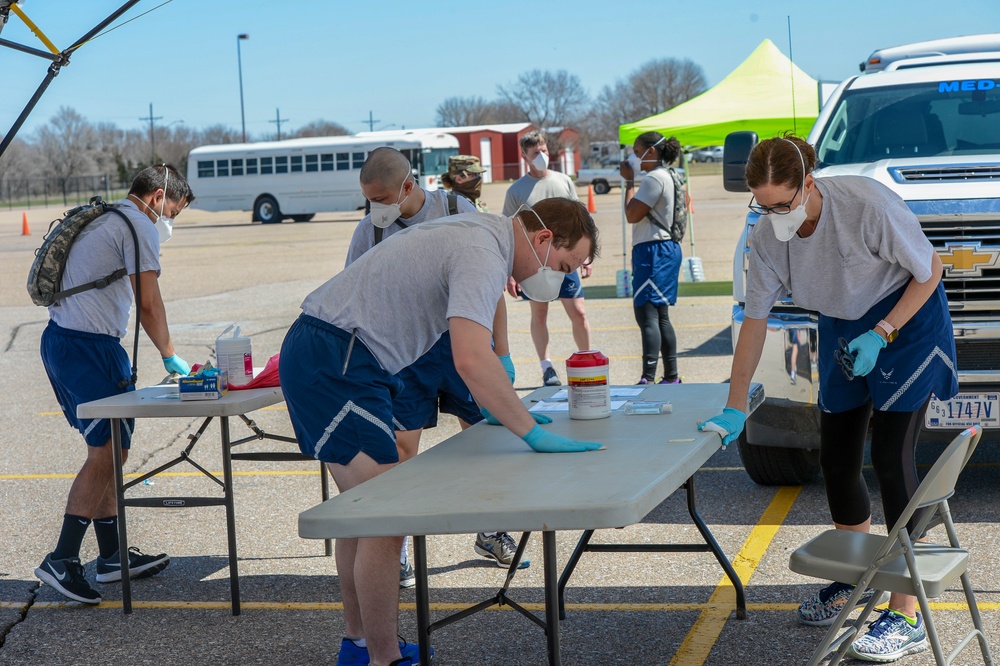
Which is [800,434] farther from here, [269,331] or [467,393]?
[269,331]

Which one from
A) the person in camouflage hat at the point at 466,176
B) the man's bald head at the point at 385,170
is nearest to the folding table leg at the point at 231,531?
the man's bald head at the point at 385,170

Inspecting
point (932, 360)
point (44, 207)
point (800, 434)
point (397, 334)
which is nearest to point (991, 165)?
point (800, 434)

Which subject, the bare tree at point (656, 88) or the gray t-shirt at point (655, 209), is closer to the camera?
the gray t-shirt at point (655, 209)

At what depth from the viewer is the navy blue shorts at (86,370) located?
15.6 feet

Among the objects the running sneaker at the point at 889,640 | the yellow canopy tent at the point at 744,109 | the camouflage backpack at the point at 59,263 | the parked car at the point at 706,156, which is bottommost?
the running sneaker at the point at 889,640

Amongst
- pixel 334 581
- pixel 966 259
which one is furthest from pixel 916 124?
pixel 334 581

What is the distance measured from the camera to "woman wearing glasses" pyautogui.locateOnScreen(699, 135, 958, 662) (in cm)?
375

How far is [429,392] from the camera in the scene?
4.29 metres

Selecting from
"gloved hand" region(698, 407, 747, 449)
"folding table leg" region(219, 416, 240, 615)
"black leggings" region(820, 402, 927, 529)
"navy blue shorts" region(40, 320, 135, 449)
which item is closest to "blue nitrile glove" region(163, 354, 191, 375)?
"navy blue shorts" region(40, 320, 135, 449)

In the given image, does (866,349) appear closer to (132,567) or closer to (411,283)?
(411,283)

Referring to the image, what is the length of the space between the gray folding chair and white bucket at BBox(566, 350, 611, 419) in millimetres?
903

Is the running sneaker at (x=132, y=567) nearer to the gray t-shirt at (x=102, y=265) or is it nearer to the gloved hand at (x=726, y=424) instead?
the gray t-shirt at (x=102, y=265)

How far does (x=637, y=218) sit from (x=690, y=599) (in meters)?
4.18

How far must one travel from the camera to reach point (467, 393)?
453cm
